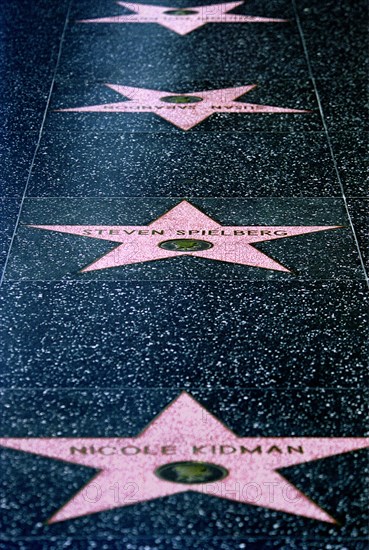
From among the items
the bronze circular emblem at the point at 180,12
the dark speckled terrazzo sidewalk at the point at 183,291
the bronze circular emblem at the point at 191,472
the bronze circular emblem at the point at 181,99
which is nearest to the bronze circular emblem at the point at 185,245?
the dark speckled terrazzo sidewalk at the point at 183,291

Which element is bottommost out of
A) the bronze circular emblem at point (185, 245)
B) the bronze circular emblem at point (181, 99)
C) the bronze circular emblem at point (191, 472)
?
the bronze circular emblem at point (191, 472)

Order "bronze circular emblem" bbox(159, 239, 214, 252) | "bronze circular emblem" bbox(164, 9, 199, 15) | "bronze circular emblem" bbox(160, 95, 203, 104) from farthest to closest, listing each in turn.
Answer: "bronze circular emblem" bbox(164, 9, 199, 15) < "bronze circular emblem" bbox(160, 95, 203, 104) < "bronze circular emblem" bbox(159, 239, 214, 252)

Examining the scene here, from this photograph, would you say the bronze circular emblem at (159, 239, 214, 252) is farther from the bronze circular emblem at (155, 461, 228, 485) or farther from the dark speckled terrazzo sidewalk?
the bronze circular emblem at (155, 461, 228, 485)

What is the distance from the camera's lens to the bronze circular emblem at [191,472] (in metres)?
1.76

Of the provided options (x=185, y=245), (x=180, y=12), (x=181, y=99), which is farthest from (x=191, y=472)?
(x=180, y=12)

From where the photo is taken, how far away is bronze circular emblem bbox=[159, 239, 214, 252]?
2.63 metres

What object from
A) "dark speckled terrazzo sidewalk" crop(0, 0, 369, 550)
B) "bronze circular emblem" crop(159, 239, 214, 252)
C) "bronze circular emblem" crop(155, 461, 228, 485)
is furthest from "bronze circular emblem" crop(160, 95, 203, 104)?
"bronze circular emblem" crop(155, 461, 228, 485)

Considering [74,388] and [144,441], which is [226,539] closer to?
[144,441]

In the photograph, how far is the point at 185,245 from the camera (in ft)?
8.69

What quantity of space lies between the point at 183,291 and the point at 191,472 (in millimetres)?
707

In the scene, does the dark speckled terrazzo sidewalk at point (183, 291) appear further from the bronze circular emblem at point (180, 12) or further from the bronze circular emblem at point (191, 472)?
the bronze circular emblem at point (180, 12)

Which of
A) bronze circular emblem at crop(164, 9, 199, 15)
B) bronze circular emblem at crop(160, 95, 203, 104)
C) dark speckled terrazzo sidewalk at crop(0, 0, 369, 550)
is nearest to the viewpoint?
dark speckled terrazzo sidewalk at crop(0, 0, 369, 550)

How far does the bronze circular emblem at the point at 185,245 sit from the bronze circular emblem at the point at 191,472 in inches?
35.4

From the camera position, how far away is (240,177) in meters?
3.07
